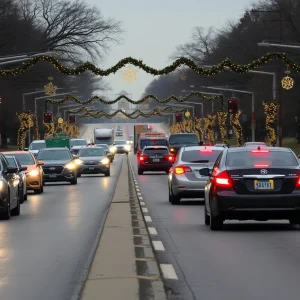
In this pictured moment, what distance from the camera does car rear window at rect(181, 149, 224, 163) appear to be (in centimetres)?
3086

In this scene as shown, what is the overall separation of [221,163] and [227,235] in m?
1.49

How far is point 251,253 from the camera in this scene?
54.2 feet

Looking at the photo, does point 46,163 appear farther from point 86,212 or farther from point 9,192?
point 9,192

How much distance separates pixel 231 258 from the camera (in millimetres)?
15852

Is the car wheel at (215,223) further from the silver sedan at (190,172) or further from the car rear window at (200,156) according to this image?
the car rear window at (200,156)

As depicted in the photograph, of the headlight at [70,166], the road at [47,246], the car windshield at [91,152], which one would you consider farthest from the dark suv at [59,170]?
the road at [47,246]

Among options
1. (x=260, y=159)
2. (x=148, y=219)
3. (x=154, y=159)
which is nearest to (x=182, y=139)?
(x=154, y=159)

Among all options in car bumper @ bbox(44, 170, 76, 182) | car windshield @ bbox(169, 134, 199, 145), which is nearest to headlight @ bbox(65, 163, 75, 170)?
car bumper @ bbox(44, 170, 76, 182)

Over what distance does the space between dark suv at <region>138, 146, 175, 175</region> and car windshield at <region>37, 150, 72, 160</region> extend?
12468 mm

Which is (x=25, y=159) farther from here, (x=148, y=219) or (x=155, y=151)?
(x=155, y=151)

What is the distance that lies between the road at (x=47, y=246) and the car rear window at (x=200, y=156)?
2.47 metres

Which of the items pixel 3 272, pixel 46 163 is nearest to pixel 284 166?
pixel 3 272

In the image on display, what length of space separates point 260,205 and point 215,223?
1.15 meters

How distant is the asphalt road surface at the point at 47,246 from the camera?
13039 millimetres
